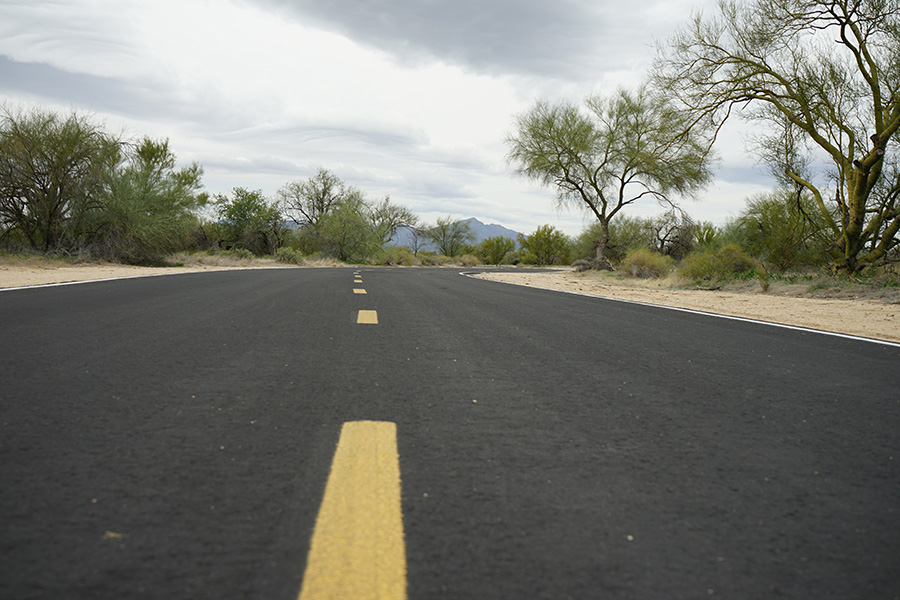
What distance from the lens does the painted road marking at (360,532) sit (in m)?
1.30

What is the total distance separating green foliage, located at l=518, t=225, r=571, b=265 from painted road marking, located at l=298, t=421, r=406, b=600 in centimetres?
6085

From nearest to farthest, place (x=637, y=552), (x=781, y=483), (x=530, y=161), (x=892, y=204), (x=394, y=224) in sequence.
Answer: (x=637, y=552) → (x=781, y=483) → (x=892, y=204) → (x=530, y=161) → (x=394, y=224)

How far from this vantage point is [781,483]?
→ 6.56 feet

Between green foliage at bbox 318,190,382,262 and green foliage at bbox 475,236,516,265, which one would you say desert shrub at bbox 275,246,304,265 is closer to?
green foliage at bbox 318,190,382,262

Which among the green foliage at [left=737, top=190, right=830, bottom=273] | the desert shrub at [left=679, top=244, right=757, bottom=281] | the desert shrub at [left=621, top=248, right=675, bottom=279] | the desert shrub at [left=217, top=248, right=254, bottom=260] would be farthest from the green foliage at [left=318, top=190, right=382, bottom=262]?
the desert shrub at [left=679, top=244, right=757, bottom=281]

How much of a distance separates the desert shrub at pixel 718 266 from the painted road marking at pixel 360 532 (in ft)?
56.9

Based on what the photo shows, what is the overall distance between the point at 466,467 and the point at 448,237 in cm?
8065

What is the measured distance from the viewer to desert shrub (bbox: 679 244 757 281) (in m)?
17.4

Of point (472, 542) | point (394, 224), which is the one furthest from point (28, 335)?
point (394, 224)

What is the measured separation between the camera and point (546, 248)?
62.5 meters

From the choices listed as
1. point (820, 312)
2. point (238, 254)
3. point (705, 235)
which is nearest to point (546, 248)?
point (705, 235)

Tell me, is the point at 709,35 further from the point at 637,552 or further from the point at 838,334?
→ the point at 637,552

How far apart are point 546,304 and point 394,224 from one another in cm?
6113

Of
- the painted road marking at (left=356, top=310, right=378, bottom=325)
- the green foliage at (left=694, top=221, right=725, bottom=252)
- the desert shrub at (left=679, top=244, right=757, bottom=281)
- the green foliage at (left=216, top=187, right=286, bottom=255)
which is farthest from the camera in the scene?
the green foliage at (left=216, top=187, right=286, bottom=255)
